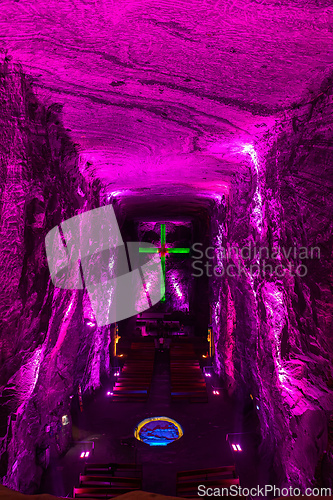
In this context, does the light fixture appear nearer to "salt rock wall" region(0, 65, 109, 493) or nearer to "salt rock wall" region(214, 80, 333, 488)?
"salt rock wall" region(0, 65, 109, 493)

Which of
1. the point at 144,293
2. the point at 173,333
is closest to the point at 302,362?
the point at 173,333

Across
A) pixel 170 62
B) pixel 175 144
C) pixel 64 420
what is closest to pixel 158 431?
pixel 64 420

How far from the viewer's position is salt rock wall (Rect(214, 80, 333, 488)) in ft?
9.53

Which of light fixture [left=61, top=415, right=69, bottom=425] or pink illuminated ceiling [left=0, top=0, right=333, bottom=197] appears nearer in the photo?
pink illuminated ceiling [left=0, top=0, right=333, bottom=197]

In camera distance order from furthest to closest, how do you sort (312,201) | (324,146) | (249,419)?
(249,419), (312,201), (324,146)

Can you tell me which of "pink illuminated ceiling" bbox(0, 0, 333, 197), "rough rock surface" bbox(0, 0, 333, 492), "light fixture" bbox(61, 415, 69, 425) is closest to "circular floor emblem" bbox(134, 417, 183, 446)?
"light fixture" bbox(61, 415, 69, 425)

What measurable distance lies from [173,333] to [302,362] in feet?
34.4

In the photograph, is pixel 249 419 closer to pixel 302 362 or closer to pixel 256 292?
pixel 256 292

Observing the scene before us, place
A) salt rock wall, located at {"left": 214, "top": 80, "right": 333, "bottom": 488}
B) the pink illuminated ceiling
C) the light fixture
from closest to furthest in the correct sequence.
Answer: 1. the pink illuminated ceiling
2. salt rock wall, located at {"left": 214, "top": 80, "right": 333, "bottom": 488}
3. the light fixture

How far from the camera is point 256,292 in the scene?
5.18m

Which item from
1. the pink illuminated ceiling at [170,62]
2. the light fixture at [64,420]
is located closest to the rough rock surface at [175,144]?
the pink illuminated ceiling at [170,62]

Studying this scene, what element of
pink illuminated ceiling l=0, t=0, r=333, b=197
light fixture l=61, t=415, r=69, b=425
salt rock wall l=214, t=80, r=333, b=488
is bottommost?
light fixture l=61, t=415, r=69, b=425

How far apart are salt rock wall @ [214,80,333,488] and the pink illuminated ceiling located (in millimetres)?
469

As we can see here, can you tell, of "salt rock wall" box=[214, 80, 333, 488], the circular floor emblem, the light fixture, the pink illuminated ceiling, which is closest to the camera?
the pink illuminated ceiling
